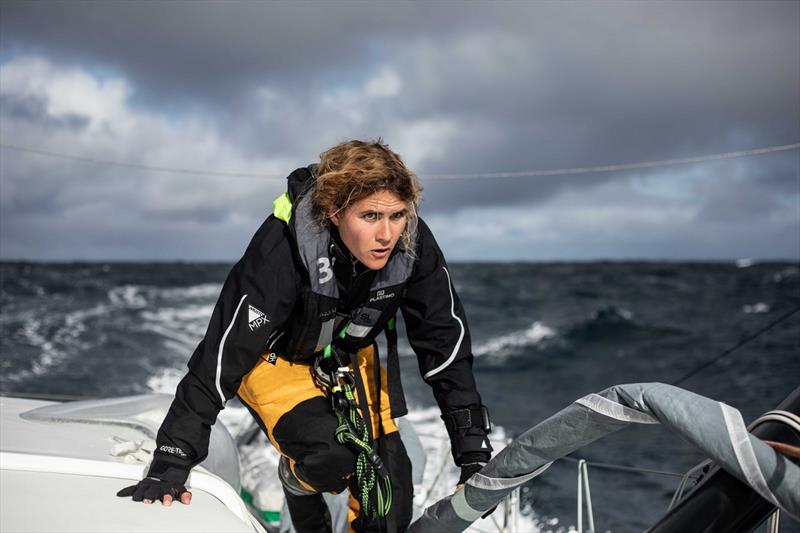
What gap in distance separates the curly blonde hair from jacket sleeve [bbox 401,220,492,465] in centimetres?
26

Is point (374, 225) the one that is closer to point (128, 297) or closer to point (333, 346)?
point (333, 346)

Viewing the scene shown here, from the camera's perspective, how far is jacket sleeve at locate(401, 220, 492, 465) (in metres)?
2.18

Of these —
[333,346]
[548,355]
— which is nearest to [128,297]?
[548,355]

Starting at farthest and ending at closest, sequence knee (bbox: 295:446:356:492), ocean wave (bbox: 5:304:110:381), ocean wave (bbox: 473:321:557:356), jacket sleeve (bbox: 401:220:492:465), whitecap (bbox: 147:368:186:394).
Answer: ocean wave (bbox: 473:321:557:356), ocean wave (bbox: 5:304:110:381), whitecap (bbox: 147:368:186:394), jacket sleeve (bbox: 401:220:492:465), knee (bbox: 295:446:356:492)

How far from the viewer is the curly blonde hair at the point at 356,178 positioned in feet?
6.15

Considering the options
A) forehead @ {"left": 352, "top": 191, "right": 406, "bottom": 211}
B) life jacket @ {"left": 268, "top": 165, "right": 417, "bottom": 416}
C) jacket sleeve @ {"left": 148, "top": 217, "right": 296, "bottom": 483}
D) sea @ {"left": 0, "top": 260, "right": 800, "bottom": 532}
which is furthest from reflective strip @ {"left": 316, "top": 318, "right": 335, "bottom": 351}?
sea @ {"left": 0, "top": 260, "right": 800, "bottom": 532}

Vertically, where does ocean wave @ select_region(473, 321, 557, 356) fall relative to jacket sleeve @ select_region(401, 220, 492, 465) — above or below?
below

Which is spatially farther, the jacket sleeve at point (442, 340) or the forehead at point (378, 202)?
the jacket sleeve at point (442, 340)

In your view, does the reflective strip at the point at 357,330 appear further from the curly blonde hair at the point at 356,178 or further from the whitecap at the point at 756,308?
the whitecap at the point at 756,308

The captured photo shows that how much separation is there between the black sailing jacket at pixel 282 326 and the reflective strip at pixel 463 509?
14.6 inches

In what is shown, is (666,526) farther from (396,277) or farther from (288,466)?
(288,466)

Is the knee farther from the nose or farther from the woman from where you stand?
the nose

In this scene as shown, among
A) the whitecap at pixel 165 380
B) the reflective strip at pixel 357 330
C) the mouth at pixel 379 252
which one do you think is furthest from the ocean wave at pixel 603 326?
the mouth at pixel 379 252

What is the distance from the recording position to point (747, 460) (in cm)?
111
